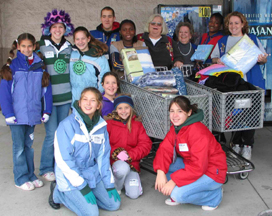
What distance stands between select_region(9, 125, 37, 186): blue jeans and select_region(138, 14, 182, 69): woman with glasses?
1822 mm

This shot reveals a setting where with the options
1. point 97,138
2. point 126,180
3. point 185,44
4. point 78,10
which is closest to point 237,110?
point 126,180

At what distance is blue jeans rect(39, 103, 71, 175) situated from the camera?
4023mm

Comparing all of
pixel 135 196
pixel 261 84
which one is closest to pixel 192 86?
pixel 261 84

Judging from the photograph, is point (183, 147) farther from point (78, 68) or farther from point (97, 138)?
point (78, 68)

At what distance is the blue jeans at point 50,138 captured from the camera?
4.02 metres

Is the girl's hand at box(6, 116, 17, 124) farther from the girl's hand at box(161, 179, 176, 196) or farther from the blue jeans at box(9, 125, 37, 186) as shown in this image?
the girl's hand at box(161, 179, 176, 196)

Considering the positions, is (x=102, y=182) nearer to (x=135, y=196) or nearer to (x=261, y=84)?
(x=135, y=196)

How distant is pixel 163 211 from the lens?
3.32m

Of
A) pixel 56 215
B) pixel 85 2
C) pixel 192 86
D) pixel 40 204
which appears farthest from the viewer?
pixel 85 2

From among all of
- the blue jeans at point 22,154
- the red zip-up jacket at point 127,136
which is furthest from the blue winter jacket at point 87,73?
the blue jeans at point 22,154

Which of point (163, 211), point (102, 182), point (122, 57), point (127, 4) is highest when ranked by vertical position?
point (127, 4)

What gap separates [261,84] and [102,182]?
229 centimetres

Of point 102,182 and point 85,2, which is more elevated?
point 85,2

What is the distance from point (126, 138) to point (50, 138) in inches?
34.4
